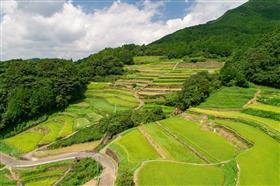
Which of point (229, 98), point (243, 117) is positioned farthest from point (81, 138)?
point (243, 117)

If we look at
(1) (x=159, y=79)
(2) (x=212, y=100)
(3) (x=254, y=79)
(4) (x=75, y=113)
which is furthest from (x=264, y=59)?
(4) (x=75, y=113)

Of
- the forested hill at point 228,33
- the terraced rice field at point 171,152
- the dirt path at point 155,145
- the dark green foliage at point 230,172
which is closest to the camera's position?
the dark green foliage at point 230,172

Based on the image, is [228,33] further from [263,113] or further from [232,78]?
[263,113]

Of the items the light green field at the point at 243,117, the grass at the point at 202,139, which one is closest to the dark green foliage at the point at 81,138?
the grass at the point at 202,139

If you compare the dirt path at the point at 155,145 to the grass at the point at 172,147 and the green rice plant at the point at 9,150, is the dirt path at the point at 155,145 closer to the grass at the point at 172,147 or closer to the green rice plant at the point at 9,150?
the grass at the point at 172,147

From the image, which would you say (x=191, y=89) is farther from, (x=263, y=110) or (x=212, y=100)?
(x=263, y=110)
